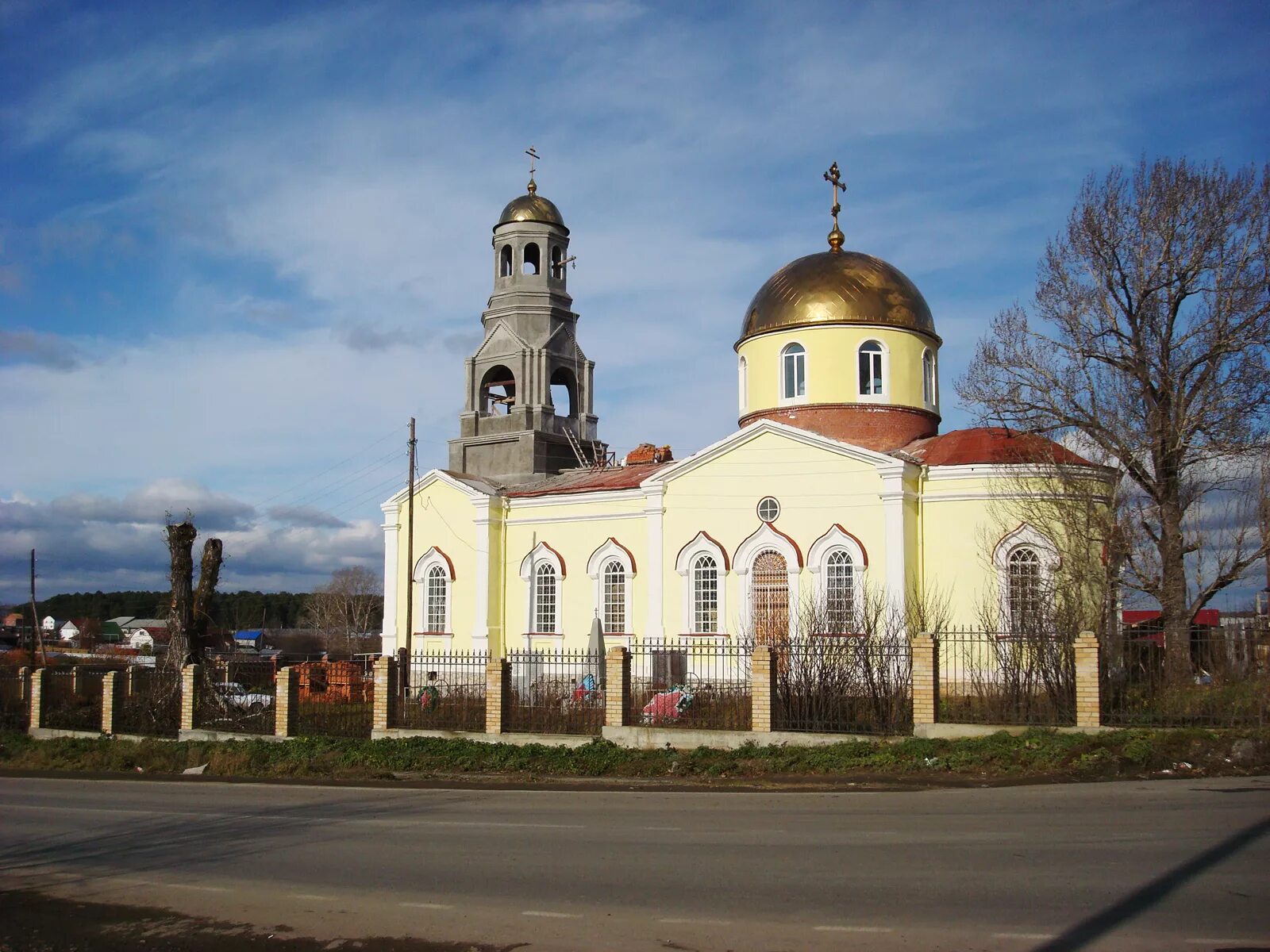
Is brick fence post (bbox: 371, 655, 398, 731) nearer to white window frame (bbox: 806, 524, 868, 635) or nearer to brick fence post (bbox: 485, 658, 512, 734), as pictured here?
brick fence post (bbox: 485, 658, 512, 734)

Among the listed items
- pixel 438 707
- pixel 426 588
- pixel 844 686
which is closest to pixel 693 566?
pixel 426 588

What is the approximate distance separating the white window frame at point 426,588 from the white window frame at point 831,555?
10.5 m

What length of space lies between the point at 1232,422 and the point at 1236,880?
623 inches

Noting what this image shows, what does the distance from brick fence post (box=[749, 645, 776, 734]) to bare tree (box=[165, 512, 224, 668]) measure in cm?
1244

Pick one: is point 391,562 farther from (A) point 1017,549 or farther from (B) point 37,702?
(A) point 1017,549

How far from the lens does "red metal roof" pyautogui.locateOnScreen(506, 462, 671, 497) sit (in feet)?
96.0

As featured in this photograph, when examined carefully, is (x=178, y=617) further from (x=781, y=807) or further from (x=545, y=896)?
(x=545, y=896)

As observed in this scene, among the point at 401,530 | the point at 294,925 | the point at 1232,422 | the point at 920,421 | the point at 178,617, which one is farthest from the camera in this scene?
the point at 401,530

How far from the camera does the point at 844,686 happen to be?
18.2 meters

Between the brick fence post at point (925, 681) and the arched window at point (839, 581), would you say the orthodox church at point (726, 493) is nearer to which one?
the arched window at point (839, 581)

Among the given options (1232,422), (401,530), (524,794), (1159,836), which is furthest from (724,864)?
(401,530)

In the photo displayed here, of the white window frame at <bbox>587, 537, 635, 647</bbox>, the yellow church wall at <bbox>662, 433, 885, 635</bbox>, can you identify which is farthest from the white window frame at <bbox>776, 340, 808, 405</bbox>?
the white window frame at <bbox>587, 537, 635, 647</bbox>

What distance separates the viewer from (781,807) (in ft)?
41.9

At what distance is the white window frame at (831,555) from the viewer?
2512 centimetres
